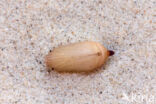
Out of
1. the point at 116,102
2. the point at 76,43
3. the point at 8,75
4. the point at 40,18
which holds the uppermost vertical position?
the point at 40,18

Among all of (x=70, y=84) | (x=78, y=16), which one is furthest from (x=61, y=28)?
(x=70, y=84)

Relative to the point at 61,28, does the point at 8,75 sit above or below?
below

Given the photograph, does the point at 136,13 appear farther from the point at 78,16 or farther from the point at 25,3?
the point at 25,3
